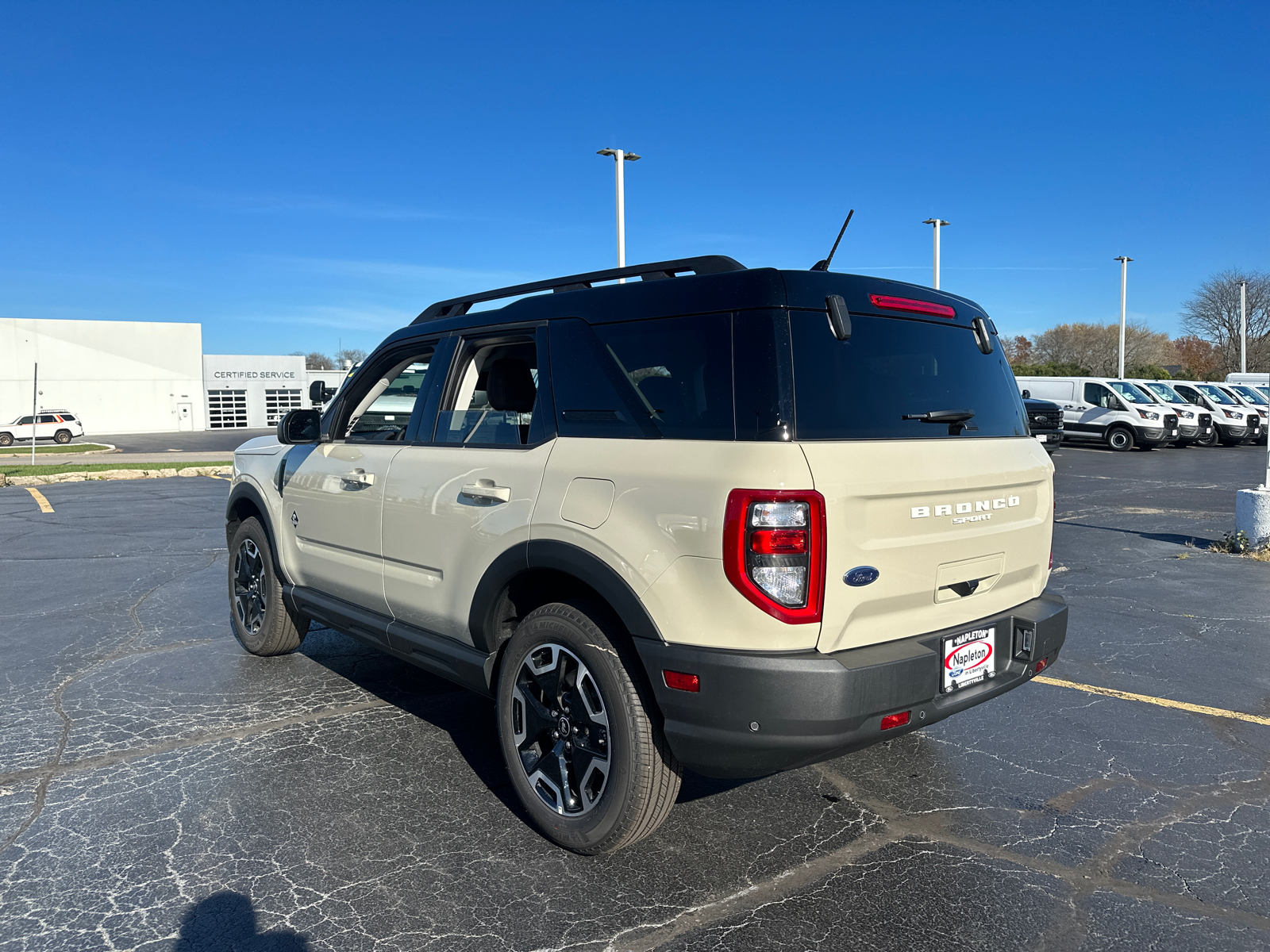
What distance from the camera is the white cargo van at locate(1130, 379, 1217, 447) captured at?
26.1 metres

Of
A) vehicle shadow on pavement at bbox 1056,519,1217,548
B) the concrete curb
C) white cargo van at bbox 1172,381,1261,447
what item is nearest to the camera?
vehicle shadow on pavement at bbox 1056,519,1217,548

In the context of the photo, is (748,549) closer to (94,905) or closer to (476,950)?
(476,950)

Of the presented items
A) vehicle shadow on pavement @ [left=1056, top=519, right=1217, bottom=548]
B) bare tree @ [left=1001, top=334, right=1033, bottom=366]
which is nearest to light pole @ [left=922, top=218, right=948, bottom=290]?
vehicle shadow on pavement @ [left=1056, top=519, right=1217, bottom=548]

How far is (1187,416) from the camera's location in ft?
86.3

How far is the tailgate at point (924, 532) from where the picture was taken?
2.74 m

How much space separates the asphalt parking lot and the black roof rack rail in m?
2.04

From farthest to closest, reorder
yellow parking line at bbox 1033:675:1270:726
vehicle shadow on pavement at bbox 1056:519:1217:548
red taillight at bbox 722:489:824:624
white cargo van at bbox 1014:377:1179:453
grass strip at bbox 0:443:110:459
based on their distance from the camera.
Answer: grass strip at bbox 0:443:110:459
white cargo van at bbox 1014:377:1179:453
vehicle shadow on pavement at bbox 1056:519:1217:548
yellow parking line at bbox 1033:675:1270:726
red taillight at bbox 722:489:824:624

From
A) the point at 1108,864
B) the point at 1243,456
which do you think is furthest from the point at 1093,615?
the point at 1243,456

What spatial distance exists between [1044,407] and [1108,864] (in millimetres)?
22066

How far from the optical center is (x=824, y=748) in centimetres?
278

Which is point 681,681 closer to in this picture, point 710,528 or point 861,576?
point 710,528

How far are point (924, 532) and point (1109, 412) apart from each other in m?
25.6

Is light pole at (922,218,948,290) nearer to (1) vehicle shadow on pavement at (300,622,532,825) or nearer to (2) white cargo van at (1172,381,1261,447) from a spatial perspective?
Answer: (2) white cargo van at (1172,381,1261,447)

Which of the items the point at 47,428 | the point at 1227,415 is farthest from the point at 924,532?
the point at 47,428
